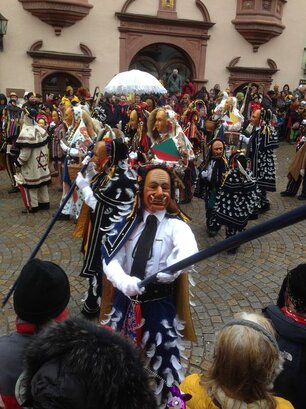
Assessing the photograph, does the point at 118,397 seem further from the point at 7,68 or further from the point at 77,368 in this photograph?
the point at 7,68

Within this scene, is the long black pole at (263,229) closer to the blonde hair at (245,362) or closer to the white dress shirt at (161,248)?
the blonde hair at (245,362)

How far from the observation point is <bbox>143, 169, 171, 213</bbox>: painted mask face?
2818 mm

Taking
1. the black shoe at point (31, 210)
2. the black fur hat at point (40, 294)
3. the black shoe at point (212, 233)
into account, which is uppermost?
the black fur hat at point (40, 294)

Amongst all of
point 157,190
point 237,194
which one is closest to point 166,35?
point 237,194

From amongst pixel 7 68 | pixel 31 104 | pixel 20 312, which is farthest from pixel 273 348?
pixel 7 68

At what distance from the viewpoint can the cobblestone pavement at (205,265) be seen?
420 centimetres

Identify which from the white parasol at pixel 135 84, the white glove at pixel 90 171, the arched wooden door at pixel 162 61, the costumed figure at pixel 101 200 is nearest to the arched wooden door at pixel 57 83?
the arched wooden door at pixel 162 61

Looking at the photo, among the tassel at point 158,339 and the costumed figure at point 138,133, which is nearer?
the tassel at point 158,339

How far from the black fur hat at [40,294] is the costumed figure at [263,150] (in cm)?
609

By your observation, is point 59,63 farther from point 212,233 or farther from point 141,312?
point 141,312

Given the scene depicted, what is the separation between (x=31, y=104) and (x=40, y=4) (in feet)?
25.0

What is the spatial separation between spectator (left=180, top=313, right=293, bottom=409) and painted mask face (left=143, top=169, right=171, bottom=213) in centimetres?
135

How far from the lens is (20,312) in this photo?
1.80 m

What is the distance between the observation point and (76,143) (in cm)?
613
